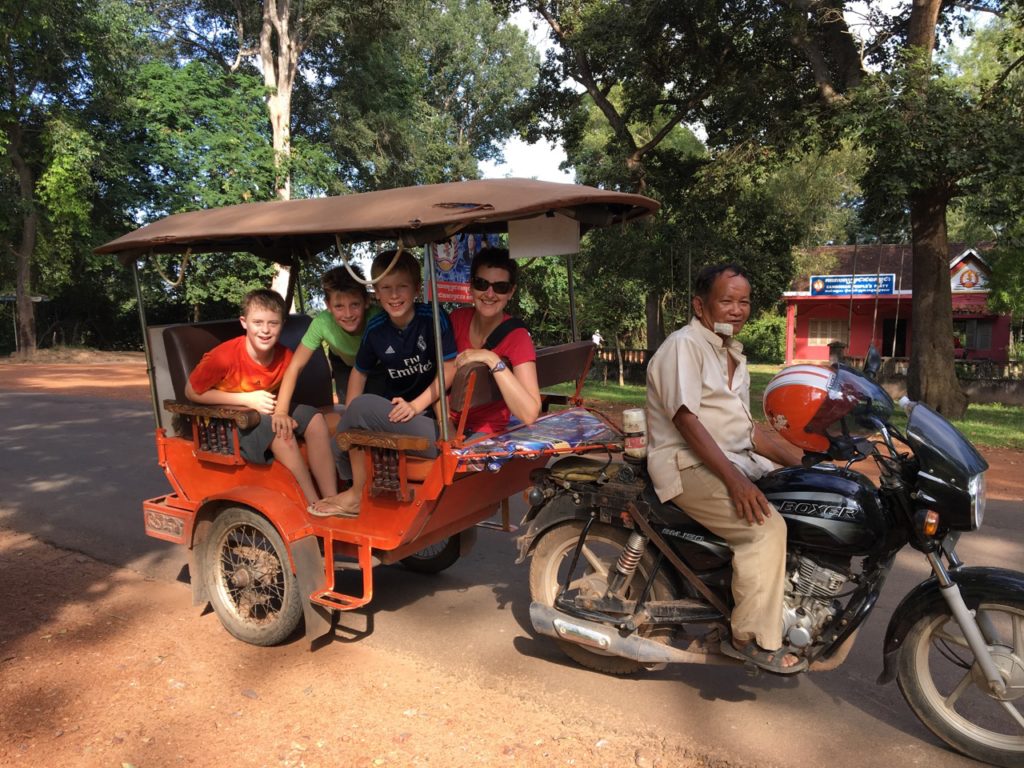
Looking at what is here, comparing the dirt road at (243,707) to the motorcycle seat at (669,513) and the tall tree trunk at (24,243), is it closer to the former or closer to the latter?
the motorcycle seat at (669,513)

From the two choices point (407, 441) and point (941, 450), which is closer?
point (941, 450)

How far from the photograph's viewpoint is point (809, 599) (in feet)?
9.35

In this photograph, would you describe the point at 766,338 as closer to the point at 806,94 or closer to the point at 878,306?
the point at 878,306

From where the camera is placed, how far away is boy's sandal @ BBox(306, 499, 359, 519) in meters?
3.67

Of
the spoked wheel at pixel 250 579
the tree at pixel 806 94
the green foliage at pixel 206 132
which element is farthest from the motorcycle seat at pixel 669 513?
the green foliage at pixel 206 132

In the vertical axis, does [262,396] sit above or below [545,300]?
below

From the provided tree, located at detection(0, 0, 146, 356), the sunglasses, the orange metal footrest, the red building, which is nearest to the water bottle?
the sunglasses

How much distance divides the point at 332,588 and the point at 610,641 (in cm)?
142

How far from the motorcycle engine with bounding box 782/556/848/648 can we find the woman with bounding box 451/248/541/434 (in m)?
1.37

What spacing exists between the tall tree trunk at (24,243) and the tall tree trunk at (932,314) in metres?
23.9

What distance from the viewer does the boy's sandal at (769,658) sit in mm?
2797

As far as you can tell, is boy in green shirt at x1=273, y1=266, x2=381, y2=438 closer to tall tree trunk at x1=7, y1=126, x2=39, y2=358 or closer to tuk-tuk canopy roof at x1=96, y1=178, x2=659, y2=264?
tuk-tuk canopy roof at x1=96, y1=178, x2=659, y2=264

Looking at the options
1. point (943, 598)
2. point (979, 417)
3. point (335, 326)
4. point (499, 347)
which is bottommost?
point (979, 417)

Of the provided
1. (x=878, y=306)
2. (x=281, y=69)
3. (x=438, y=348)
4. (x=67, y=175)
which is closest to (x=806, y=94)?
(x=438, y=348)
